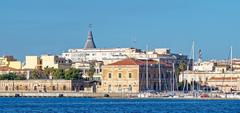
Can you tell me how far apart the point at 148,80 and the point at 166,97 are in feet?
56.0

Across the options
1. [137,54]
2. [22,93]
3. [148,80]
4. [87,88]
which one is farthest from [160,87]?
[137,54]

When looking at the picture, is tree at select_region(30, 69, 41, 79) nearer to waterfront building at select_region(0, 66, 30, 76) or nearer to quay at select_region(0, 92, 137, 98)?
waterfront building at select_region(0, 66, 30, 76)

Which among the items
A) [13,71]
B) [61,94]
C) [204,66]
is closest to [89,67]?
[13,71]

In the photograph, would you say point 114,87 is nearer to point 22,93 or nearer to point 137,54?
point 22,93

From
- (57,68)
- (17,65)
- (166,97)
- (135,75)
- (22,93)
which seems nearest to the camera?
(166,97)

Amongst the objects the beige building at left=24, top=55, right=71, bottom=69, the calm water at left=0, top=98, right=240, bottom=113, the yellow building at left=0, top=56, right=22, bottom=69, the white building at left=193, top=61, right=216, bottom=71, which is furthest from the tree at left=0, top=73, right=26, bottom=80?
the calm water at left=0, top=98, right=240, bottom=113

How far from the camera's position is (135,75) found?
5630 inches

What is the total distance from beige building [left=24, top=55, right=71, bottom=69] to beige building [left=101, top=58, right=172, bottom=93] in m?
34.5

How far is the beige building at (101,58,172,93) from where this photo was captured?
14288cm

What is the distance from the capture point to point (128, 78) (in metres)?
143

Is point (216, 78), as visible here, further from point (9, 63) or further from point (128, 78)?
point (9, 63)

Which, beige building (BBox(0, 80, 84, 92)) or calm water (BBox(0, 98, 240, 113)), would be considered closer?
calm water (BBox(0, 98, 240, 113))

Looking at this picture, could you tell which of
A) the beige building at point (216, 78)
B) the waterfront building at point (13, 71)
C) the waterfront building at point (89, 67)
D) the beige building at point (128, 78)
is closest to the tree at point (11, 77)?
the waterfront building at point (13, 71)

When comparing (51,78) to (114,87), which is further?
(51,78)
